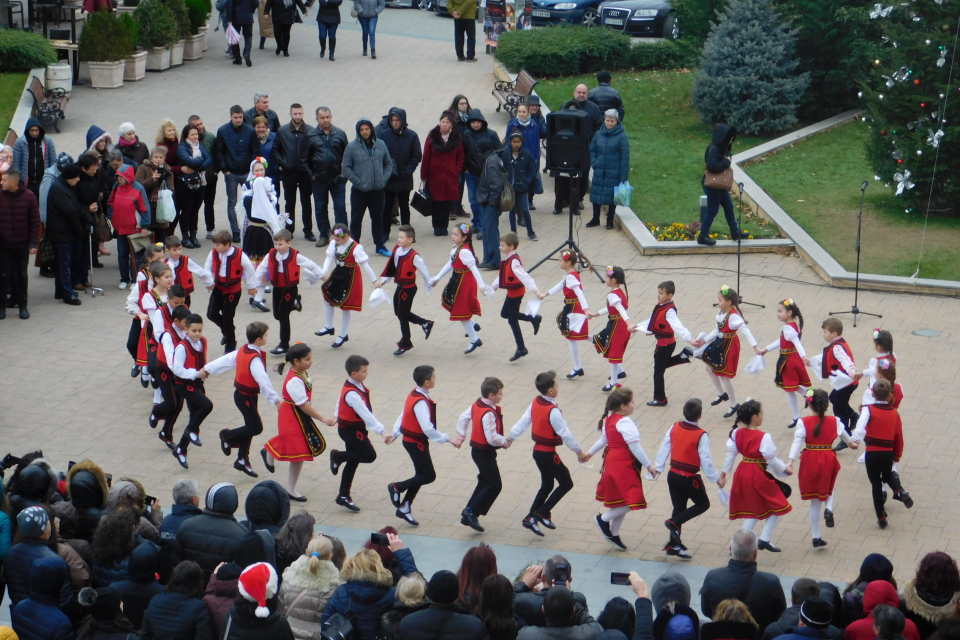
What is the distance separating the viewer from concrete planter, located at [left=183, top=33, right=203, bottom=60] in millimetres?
26438

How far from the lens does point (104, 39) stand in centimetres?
2359

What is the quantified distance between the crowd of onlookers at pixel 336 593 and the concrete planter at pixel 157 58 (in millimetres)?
19198

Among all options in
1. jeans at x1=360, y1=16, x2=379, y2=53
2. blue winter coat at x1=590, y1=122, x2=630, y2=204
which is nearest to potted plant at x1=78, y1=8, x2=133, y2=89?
jeans at x1=360, y1=16, x2=379, y2=53

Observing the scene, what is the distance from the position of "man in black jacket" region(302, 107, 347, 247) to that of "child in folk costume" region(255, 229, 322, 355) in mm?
3474

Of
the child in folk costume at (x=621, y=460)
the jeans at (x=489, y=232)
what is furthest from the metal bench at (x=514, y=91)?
the child in folk costume at (x=621, y=460)

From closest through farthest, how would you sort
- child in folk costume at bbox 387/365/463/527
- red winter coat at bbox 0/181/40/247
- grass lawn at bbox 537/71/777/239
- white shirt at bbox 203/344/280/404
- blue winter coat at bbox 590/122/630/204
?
child in folk costume at bbox 387/365/463/527
white shirt at bbox 203/344/280/404
red winter coat at bbox 0/181/40/247
blue winter coat at bbox 590/122/630/204
grass lawn at bbox 537/71/777/239

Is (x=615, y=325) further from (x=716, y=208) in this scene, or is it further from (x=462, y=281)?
(x=716, y=208)

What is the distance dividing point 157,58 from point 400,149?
10.6m

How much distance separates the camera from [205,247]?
17.0 m

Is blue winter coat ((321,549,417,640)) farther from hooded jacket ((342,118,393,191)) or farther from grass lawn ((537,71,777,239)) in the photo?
grass lawn ((537,71,777,239))

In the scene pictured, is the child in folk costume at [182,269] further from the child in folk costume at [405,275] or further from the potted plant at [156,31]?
the potted plant at [156,31]

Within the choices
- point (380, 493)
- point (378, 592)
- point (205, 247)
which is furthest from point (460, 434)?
point (205, 247)

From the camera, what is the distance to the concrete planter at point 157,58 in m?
25.4

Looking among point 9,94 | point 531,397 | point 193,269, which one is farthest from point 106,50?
point 531,397
